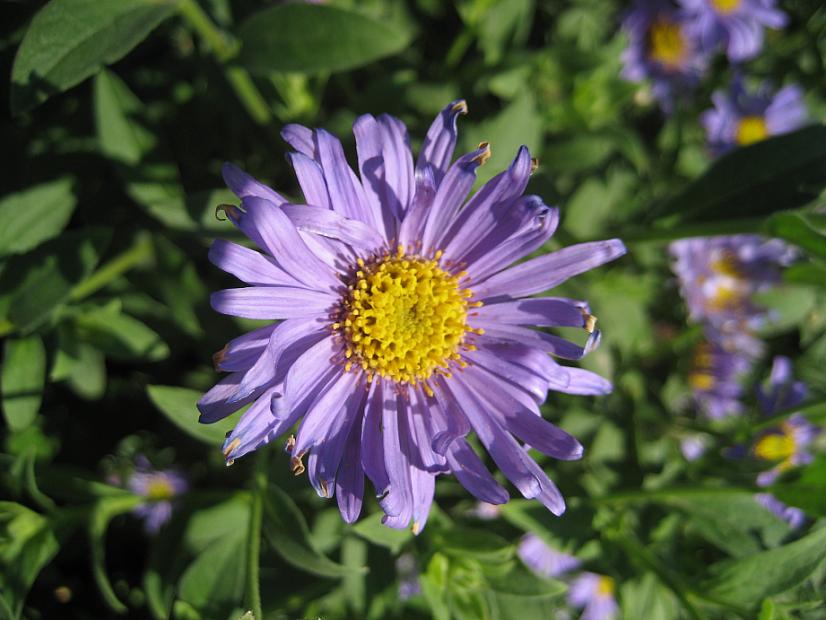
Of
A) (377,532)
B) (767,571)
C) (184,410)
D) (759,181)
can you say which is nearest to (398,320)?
(377,532)

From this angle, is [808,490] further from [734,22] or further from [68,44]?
[734,22]

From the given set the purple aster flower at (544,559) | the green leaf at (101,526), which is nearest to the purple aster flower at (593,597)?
the purple aster flower at (544,559)

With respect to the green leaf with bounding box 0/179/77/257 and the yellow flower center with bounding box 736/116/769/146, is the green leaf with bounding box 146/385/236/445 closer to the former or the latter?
the green leaf with bounding box 0/179/77/257

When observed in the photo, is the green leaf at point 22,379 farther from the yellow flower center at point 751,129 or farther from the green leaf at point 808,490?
the yellow flower center at point 751,129

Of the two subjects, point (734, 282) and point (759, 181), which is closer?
point (759, 181)

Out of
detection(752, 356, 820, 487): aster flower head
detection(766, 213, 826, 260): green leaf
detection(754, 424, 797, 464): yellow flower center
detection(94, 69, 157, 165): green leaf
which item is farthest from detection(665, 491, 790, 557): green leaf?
detection(94, 69, 157, 165): green leaf
